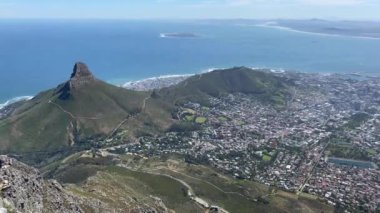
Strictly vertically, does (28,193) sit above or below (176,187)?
above

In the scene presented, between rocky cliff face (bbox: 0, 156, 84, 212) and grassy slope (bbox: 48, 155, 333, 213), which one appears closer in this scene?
rocky cliff face (bbox: 0, 156, 84, 212)

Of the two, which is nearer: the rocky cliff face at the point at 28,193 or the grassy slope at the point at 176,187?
the rocky cliff face at the point at 28,193

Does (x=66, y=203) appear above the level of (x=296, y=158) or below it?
above

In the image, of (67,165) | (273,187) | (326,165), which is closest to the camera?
(273,187)

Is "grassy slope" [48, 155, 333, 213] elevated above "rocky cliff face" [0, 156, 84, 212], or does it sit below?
below

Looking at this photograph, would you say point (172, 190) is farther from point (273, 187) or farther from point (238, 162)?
point (238, 162)

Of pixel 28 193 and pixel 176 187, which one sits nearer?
pixel 28 193

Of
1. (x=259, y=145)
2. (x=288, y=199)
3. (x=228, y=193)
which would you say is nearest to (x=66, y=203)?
(x=228, y=193)

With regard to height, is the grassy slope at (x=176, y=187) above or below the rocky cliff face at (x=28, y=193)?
below
